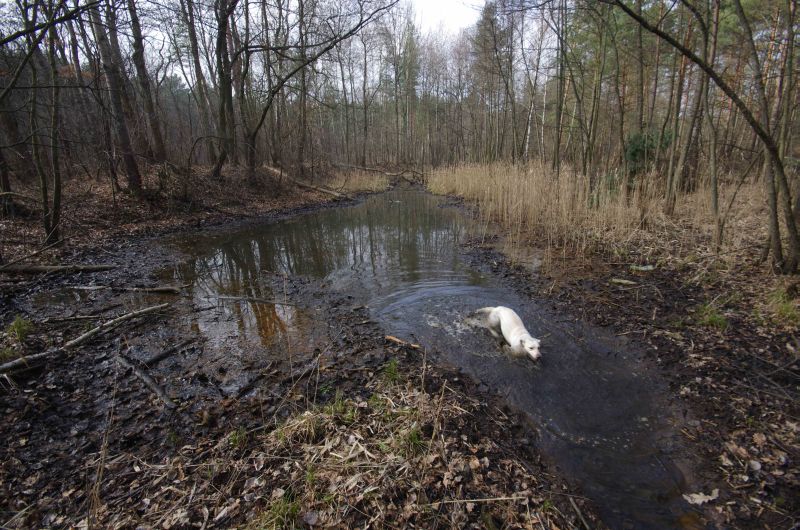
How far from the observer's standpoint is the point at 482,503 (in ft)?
5.97

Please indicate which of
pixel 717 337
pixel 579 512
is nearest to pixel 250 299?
pixel 579 512

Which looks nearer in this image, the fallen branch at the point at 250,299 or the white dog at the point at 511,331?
the white dog at the point at 511,331

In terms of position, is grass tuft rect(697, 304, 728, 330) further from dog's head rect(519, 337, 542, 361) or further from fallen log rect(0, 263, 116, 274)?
fallen log rect(0, 263, 116, 274)

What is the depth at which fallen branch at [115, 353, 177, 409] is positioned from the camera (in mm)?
2687

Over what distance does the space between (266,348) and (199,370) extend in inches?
24.9

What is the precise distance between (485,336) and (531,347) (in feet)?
2.47

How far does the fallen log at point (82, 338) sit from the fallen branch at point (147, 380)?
47 centimetres

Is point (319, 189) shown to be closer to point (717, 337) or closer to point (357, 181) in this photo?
point (357, 181)

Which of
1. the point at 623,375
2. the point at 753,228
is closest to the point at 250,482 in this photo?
the point at 623,375

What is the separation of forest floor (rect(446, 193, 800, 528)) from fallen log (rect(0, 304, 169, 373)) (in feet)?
16.5

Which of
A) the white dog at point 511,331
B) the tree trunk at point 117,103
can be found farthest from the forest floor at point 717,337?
the tree trunk at point 117,103

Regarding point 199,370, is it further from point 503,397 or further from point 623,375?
point 623,375

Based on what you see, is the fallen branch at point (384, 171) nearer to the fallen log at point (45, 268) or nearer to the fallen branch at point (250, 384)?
the fallen log at point (45, 268)

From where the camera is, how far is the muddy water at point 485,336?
225 cm
